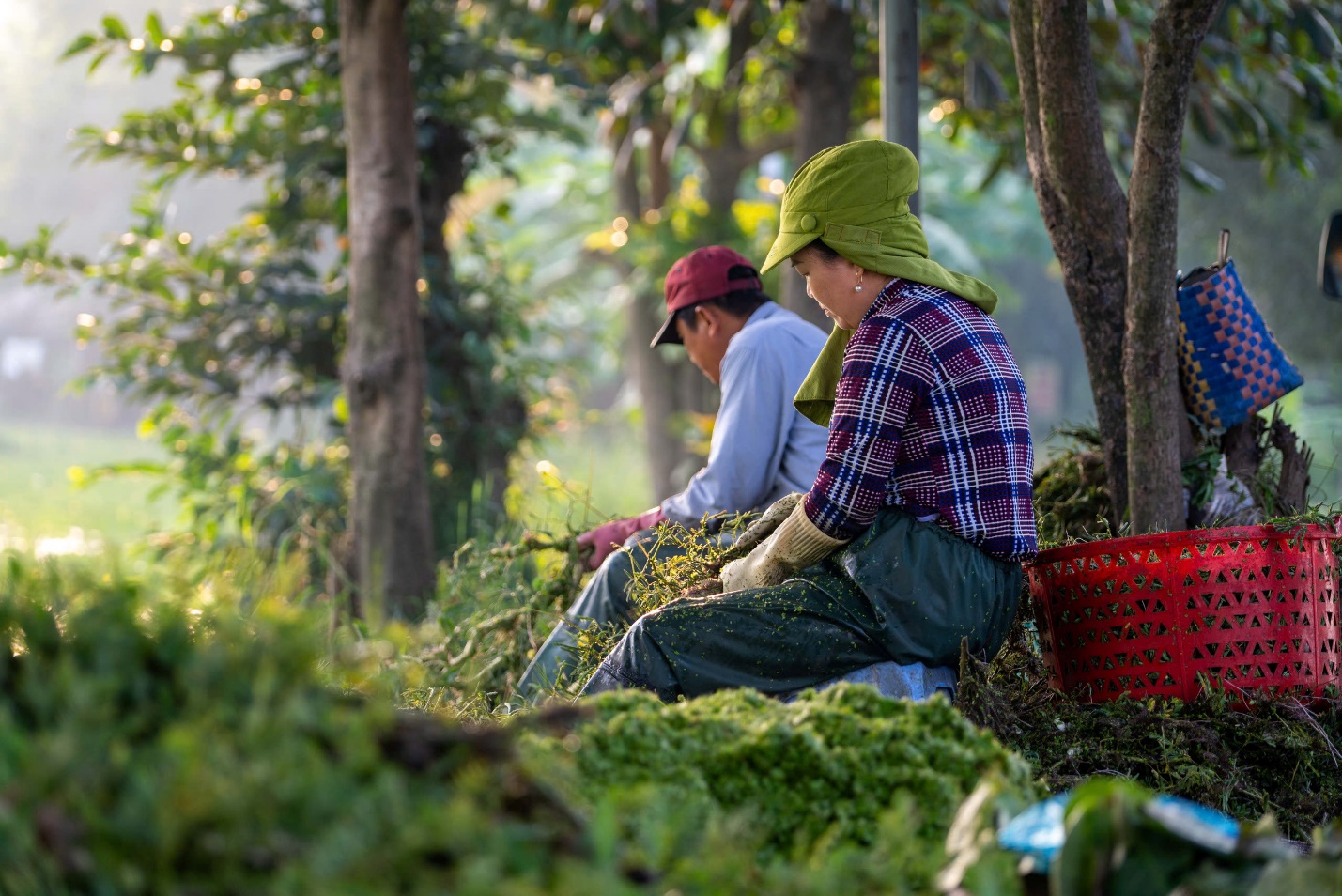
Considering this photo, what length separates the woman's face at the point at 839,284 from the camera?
3250mm

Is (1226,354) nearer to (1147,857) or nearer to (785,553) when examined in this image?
(785,553)

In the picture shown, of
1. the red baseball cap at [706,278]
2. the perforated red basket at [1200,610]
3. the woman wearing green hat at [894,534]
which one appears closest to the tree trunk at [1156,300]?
the perforated red basket at [1200,610]

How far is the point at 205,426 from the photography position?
8.08 metres

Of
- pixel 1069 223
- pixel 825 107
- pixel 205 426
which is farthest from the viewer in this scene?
pixel 825 107

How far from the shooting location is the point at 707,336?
4613 mm

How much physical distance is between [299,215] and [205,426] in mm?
1442

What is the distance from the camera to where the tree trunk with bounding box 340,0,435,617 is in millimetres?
5945

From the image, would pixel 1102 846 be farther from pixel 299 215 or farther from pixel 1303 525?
pixel 299 215

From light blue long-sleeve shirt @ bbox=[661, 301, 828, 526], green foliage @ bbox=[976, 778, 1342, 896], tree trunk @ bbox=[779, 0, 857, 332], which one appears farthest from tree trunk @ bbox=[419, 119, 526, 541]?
green foliage @ bbox=[976, 778, 1342, 896]

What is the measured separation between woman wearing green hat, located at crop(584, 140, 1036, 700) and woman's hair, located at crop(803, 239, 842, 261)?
0.61 ft

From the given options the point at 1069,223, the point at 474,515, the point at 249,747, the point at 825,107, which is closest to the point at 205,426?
the point at 474,515

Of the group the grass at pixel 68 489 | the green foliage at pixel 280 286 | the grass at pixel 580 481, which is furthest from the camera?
the grass at pixel 68 489

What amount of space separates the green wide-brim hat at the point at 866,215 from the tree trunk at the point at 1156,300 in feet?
2.43

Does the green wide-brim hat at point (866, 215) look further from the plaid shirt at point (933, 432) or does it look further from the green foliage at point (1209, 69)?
the green foliage at point (1209, 69)
